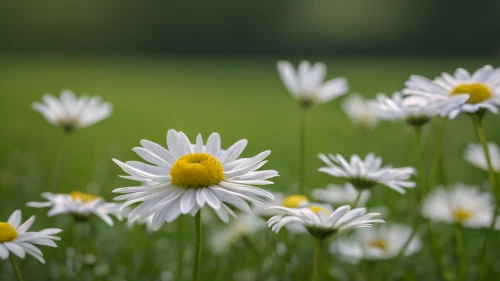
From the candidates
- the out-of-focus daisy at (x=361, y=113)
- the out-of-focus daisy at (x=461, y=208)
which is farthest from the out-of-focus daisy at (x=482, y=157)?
the out-of-focus daisy at (x=361, y=113)

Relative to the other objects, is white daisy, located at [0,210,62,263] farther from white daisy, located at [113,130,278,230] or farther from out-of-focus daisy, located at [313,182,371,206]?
out-of-focus daisy, located at [313,182,371,206]

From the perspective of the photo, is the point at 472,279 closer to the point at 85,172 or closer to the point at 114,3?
the point at 85,172

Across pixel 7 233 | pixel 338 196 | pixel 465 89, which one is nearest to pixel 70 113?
pixel 7 233

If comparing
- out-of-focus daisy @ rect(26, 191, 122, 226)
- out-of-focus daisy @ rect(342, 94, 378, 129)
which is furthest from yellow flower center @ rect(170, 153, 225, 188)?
out-of-focus daisy @ rect(342, 94, 378, 129)

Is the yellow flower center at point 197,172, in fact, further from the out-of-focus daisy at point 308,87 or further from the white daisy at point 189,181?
the out-of-focus daisy at point 308,87

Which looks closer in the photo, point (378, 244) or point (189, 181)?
point (189, 181)

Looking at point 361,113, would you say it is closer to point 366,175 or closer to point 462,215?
point 462,215

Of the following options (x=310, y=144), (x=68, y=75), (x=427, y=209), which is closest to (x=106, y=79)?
(x=68, y=75)
